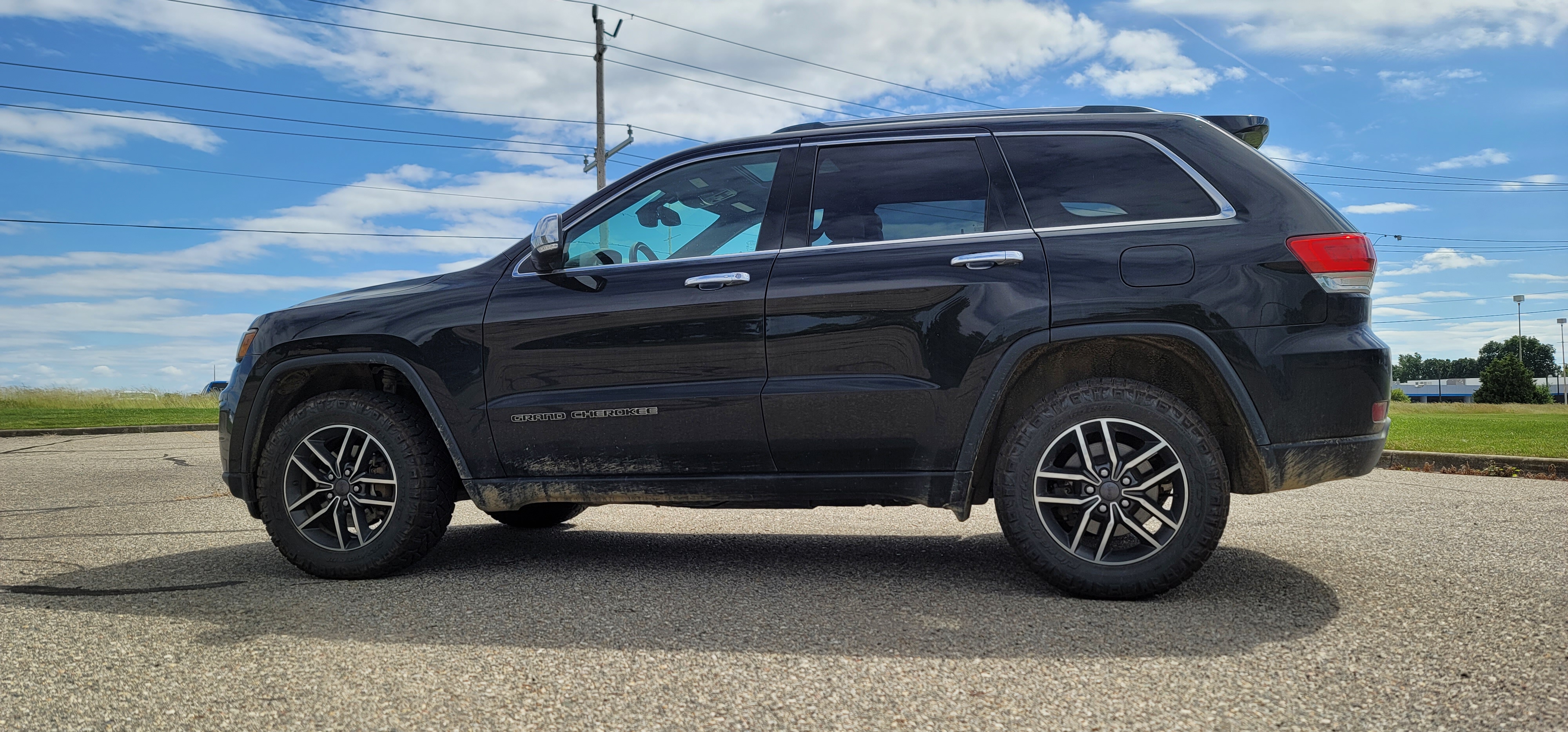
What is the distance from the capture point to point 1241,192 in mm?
3662

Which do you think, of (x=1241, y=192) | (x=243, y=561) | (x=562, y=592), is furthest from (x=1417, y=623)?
(x=243, y=561)

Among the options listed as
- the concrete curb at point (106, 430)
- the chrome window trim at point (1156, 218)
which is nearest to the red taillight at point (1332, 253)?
the chrome window trim at point (1156, 218)

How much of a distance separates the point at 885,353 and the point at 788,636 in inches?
44.5

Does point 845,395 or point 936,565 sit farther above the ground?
point 845,395

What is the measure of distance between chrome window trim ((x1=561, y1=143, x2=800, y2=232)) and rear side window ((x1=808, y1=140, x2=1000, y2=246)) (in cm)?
24

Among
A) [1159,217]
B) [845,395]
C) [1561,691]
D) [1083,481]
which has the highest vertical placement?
[1159,217]

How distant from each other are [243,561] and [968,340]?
3607 millimetres

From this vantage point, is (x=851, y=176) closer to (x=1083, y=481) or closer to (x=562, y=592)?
(x=1083, y=481)

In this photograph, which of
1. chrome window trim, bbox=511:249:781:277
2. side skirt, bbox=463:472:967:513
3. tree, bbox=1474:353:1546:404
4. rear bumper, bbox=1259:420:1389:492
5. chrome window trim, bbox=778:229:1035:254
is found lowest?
tree, bbox=1474:353:1546:404

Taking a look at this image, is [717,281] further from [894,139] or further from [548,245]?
[894,139]

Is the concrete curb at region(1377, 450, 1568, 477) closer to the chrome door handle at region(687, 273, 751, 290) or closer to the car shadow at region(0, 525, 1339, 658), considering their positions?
the car shadow at region(0, 525, 1339, 658)

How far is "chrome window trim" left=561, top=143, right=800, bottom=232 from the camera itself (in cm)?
423

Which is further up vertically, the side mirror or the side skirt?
the side mirror

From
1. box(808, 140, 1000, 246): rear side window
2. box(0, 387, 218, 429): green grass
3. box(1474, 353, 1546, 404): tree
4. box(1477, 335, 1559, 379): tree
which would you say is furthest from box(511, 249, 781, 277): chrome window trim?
box(1477, 335, 1559, 379): tree
